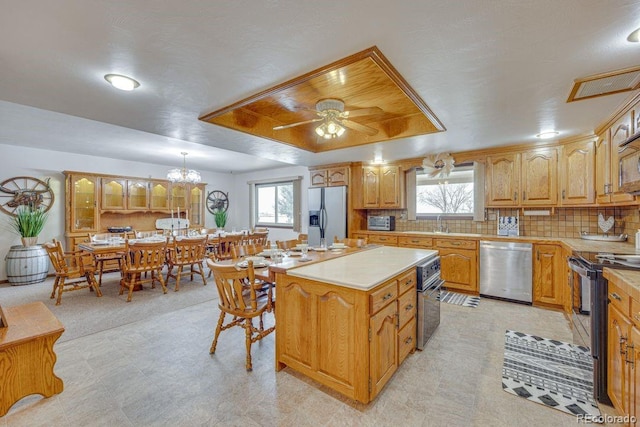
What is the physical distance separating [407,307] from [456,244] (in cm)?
236

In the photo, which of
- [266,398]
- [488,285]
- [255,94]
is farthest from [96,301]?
[488,285]

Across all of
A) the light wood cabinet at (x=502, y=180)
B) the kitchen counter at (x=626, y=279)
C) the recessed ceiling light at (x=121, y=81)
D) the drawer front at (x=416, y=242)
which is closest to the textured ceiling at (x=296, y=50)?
the recessed ceiling light at (x=121, y=81)

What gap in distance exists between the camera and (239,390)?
6.46 feet

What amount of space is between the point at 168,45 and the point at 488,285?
4571mm

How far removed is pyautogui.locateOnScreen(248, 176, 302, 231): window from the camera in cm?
672

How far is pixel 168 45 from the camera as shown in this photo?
1629 mm

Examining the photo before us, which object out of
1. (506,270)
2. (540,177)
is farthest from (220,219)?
(540,177)

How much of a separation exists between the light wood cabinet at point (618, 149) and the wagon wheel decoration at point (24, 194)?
8.28 m

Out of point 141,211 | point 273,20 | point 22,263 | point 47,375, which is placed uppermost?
point 273,20

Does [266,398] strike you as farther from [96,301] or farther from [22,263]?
[22,263]

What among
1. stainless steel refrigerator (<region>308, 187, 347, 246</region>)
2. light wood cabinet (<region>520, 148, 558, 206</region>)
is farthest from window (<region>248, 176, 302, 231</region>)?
light wood cabinet (<region>520, 148, 558, 206</region>)

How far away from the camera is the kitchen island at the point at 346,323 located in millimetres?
1739

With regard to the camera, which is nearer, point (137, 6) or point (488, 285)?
point (137, 6)
